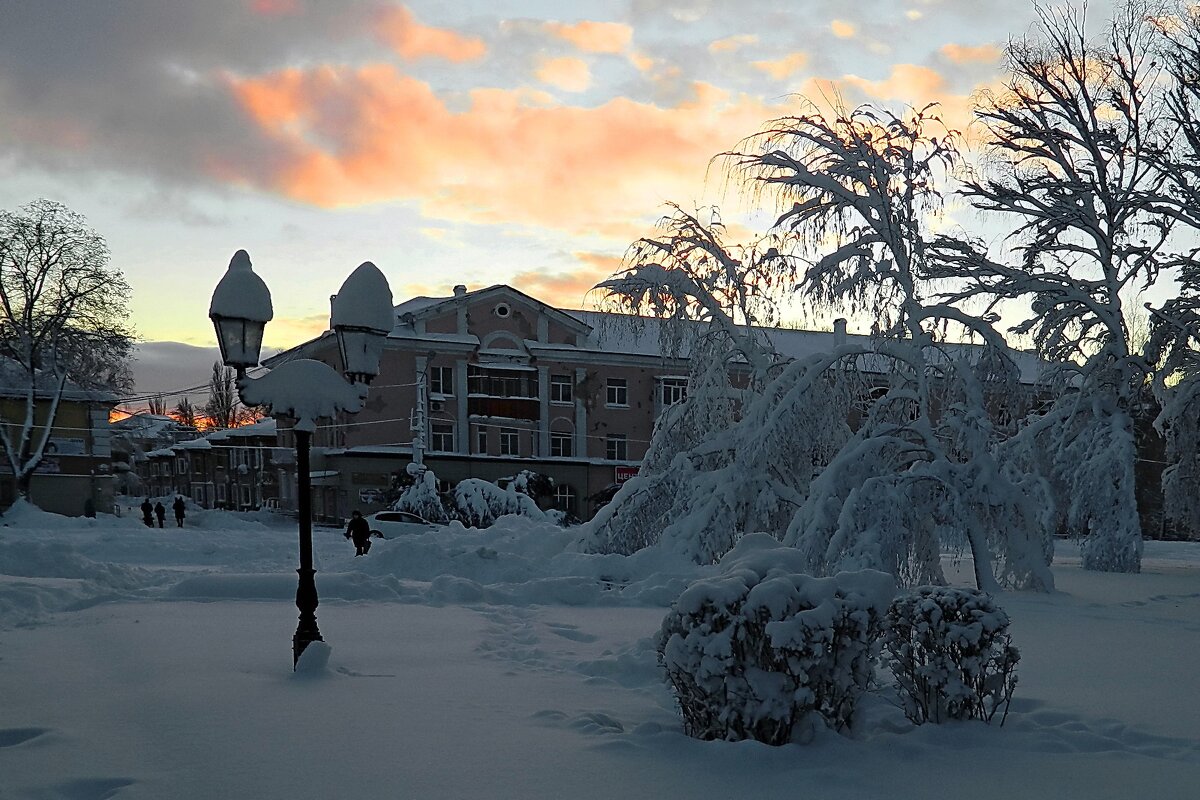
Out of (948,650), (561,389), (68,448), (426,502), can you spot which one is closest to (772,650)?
(948,650)

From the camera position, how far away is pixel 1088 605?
15242mm

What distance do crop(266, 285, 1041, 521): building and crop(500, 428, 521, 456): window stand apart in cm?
7

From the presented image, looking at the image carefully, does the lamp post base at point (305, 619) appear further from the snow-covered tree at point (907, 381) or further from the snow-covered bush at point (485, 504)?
the snow-covered bush at point (485, 504)

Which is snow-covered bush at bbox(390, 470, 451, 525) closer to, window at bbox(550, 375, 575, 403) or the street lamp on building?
window at bbox(550, 375, 575, 403)

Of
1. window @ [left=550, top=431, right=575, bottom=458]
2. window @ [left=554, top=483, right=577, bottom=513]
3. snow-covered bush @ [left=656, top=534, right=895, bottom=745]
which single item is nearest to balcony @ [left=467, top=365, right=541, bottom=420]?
window @ [left=550, top=431, right=575, bottom=458]

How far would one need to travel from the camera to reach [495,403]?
46.7 metres

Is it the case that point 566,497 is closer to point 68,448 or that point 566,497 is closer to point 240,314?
point 68,448

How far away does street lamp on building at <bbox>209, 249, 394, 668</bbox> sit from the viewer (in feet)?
26.7

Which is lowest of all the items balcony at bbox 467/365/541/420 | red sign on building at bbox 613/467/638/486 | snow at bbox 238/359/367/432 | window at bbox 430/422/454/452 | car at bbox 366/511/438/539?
car at bbox 366/511/438/539

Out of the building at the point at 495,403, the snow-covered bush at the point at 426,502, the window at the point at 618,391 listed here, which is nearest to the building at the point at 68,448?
the building at the point at 495,403

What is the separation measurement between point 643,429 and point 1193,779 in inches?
1748

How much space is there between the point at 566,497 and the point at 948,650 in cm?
A: 4191

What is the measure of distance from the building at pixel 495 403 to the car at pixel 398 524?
621 centimetres

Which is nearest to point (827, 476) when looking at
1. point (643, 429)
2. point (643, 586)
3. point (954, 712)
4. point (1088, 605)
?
point (643, 586)
